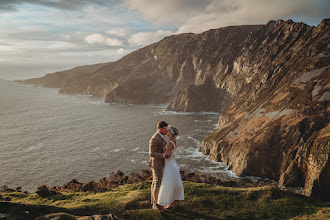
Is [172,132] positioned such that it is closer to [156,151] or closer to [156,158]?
[156,151]

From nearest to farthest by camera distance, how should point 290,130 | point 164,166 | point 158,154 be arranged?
point 158,154, point 164,166, point 290,130

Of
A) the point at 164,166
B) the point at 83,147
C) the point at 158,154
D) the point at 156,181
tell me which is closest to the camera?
the point at 158,154

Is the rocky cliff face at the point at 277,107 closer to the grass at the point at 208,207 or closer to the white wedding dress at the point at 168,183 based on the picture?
the grass at the point at 208,207

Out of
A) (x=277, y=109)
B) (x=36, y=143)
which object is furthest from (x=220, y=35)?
(x=36, y=143)

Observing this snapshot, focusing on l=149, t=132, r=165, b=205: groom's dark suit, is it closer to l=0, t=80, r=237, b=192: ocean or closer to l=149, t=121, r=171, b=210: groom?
l=149, t=121, r=171, b=210: groom

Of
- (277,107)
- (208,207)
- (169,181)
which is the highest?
(277,107)

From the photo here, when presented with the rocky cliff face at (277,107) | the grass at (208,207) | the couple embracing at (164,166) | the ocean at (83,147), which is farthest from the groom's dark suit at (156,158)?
the ocean at (83,147)

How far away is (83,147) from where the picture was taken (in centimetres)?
7319

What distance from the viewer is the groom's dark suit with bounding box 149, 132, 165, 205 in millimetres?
11824

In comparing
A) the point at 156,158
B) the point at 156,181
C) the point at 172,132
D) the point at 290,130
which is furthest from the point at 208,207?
the point at 290,130

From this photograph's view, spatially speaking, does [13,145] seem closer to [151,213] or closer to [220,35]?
[151,213]

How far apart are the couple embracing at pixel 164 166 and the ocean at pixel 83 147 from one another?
Result: 39439 millimetres

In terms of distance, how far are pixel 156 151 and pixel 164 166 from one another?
3.01ft

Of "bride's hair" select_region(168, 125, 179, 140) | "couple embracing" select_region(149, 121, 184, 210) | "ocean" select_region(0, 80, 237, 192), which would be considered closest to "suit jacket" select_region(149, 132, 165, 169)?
"couple embracing" select_region(149, 121, 184, 210)
